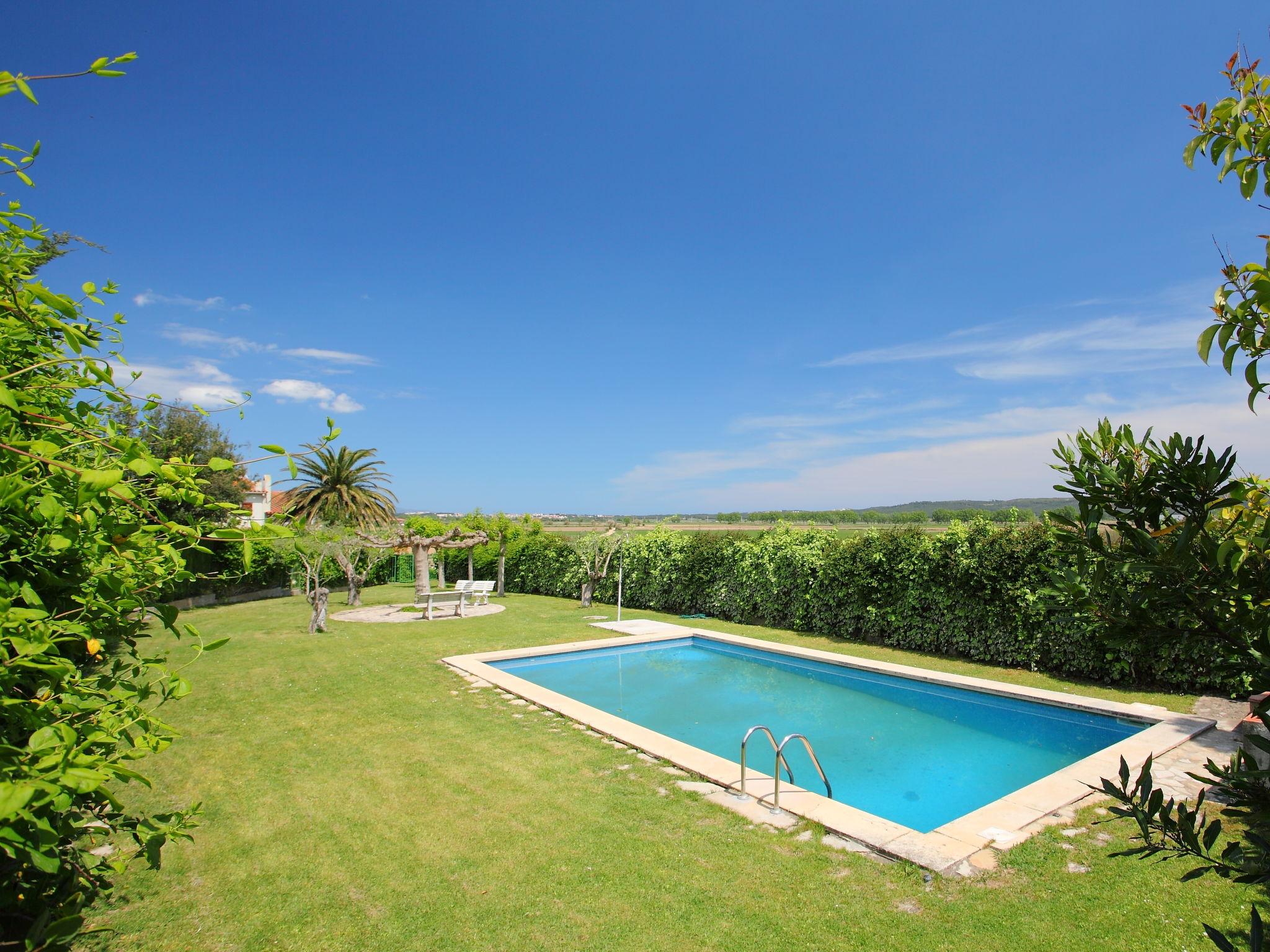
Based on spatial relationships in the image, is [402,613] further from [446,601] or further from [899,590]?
[899,590]

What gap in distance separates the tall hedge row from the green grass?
150 inches

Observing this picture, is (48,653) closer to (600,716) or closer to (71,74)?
(71,74)

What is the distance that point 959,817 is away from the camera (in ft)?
20.8

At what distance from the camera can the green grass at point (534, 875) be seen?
3.85 m

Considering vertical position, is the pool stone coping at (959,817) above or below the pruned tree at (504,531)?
below

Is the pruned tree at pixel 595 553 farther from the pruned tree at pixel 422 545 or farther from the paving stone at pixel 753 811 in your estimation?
the paving stone at pixel 753 811

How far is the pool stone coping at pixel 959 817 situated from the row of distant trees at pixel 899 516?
9.24ft

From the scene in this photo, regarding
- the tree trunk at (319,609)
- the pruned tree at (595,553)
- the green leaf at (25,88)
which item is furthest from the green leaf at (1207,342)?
the pruned tree at (595,553)

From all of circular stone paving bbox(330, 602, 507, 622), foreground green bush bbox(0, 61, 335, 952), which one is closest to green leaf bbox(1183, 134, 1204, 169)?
foreground green bush bbox(0, 61, 335, 952)

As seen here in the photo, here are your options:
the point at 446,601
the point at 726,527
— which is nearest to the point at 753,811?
the point at 726,527

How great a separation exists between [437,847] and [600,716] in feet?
11.8

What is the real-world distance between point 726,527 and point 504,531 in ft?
29.1

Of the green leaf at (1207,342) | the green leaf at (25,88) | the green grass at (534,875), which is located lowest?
the green grass at (534,875)

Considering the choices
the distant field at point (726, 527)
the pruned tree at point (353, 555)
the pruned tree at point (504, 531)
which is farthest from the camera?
the pruned tree at point (504, 531)
